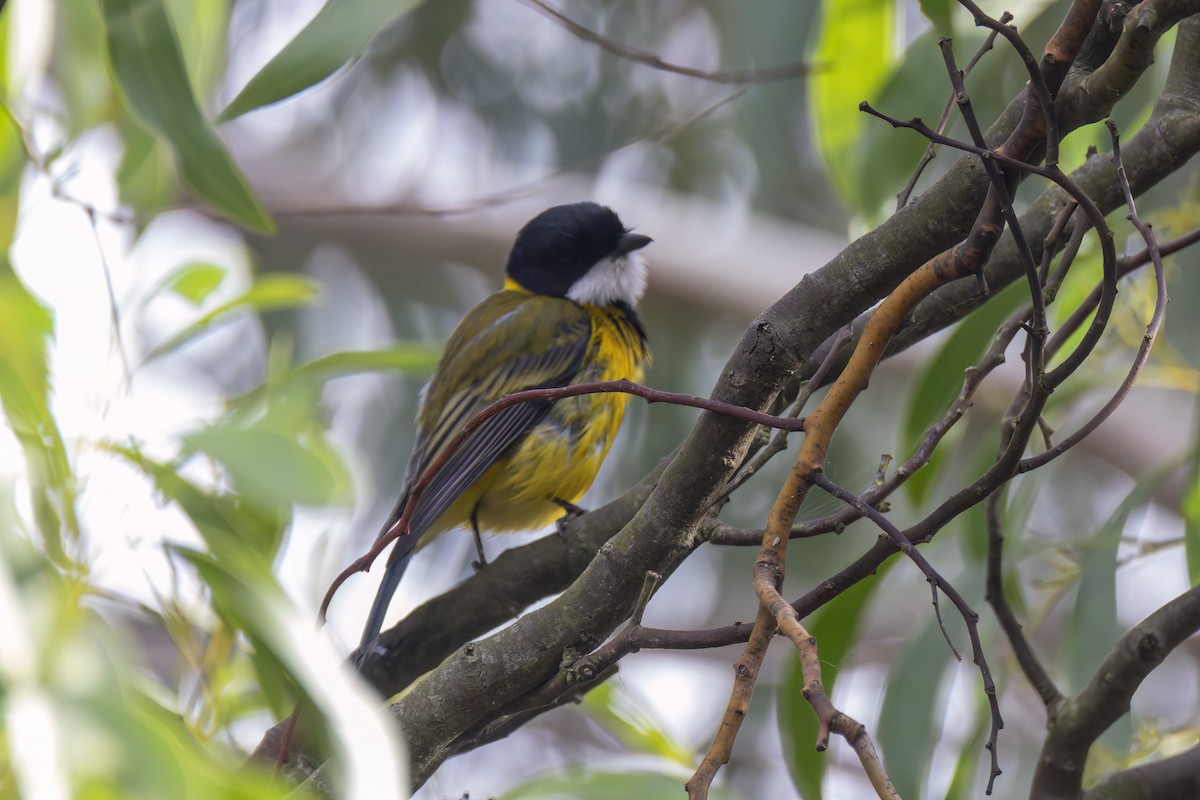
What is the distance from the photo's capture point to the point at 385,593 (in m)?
2.70

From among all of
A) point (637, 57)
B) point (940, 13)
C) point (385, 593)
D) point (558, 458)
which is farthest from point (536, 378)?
point (940, 13)

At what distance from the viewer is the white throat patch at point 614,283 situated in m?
3.84

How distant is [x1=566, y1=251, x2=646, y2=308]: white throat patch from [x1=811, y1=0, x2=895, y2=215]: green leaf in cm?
138

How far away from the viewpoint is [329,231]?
256 inches

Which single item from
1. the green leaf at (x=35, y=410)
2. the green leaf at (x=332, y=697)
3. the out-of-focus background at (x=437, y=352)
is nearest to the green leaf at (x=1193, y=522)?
the out-of-focus background at (x=437, y=352)

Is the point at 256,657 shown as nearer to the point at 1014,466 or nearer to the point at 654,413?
the point at 1014,466

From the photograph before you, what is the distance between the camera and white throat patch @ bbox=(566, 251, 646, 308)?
12.6 feet

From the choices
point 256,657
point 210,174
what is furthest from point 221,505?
point 210,174

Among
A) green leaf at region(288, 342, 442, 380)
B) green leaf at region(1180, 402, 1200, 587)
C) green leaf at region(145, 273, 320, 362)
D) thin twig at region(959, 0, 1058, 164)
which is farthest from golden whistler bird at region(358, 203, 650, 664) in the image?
thin twig at region(959, 0, 1058, 164)

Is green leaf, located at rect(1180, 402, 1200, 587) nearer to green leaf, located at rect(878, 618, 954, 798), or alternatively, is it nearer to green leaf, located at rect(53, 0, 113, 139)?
green leaf, located at rect(878, 618, 954, 798)

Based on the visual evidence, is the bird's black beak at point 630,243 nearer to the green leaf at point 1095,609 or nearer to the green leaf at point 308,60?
the green leaf at point 1095,609

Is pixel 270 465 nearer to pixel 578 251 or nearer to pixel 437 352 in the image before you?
pixel 437 352

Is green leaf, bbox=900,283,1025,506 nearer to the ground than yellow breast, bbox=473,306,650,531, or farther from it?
nearer to the ground

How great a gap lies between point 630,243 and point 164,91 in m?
2.32
